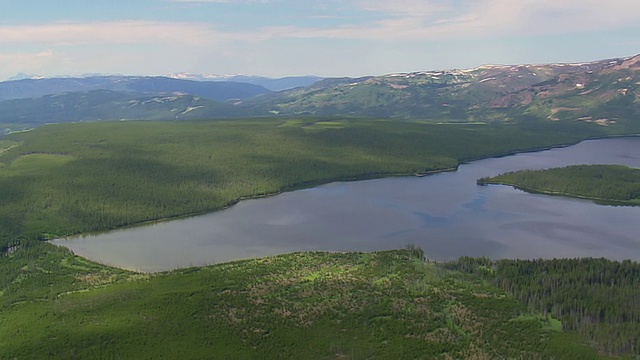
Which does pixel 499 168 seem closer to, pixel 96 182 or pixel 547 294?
pixel 547 294

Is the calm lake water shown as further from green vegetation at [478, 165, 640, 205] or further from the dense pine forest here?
the dense pine forest

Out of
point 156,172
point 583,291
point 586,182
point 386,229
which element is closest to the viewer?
point 583,291

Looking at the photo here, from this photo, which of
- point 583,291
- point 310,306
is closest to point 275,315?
point 310,306

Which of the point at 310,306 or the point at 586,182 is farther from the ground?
the point at 586,182

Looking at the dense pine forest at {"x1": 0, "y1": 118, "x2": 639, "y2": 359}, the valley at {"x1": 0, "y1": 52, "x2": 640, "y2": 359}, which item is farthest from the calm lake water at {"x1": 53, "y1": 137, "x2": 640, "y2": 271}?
the dense pine forest at {"x1": 0, "y1": 118, "x2": 639, "y2": 359}

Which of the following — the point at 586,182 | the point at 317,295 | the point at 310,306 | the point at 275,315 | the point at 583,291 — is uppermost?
the point at 586,182

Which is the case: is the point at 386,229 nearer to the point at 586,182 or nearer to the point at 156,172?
the point at 586,182

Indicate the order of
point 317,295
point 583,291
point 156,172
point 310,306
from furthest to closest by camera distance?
1. point 156,172
2. point 317,295
3. point 583,291
4. point 310,306
